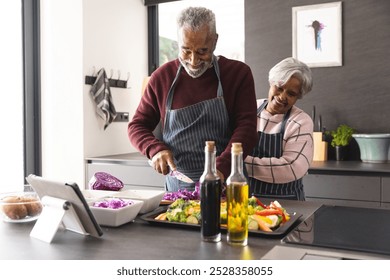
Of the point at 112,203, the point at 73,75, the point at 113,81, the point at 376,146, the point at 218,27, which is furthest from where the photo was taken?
the point at 218,27

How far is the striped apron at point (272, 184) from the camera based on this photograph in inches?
82.8

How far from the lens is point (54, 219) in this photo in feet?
3.92

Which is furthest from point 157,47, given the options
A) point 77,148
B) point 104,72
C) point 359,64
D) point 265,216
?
point 265,216

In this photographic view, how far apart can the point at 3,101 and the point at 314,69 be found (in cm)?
237

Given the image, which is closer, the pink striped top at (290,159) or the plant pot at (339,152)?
the pink striped top at (290,159)

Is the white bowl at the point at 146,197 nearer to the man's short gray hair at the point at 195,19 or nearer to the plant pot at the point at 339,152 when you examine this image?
the man's short gray hair at the point at 195,19

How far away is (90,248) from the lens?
1.10m

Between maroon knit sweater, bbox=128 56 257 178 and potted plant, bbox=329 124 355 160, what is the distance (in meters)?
1.47

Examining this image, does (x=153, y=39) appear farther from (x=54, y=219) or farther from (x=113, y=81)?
(x=54, y=219)

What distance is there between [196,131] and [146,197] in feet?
1.62

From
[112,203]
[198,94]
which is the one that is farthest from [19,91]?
[112,203]

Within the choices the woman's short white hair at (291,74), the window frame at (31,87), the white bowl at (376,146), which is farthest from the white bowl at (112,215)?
the window frame at (31,87)

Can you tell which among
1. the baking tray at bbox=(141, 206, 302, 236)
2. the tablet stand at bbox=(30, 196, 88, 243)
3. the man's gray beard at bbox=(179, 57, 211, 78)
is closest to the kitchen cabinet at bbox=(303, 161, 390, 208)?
the man's gray beard at bbox=(179, 57, 211, 78)

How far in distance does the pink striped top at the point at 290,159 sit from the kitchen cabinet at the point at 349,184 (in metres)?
0.69
